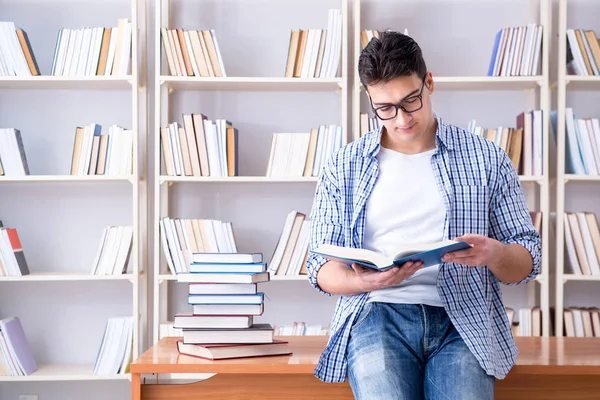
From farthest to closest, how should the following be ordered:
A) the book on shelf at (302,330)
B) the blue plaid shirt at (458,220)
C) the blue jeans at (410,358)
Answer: the book on shelf at (302,330) < the blue plaid shirt at (458,220) < the blue jeans at (410,358)

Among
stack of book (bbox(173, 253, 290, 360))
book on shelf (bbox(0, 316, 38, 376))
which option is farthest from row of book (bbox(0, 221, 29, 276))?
stack of book (bbox(173, 253, 290, 360))

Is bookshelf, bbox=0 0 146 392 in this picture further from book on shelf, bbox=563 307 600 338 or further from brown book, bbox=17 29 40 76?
book on shelf, bbox=563 307 600 338

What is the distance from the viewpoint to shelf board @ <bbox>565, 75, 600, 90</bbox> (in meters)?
2.89

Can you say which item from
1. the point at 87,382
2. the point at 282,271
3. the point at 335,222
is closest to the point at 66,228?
the point at 87,382

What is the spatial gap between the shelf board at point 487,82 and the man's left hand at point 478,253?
1503 millimetres

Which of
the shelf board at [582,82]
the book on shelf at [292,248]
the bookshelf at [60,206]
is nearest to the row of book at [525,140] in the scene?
the shelf board at [582,82]

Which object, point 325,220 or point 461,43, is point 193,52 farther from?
point 325,220

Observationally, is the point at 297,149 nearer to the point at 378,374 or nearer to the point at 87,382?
the point at 87,382

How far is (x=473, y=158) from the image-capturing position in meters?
1.67

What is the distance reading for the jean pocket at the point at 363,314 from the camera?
1.57 m

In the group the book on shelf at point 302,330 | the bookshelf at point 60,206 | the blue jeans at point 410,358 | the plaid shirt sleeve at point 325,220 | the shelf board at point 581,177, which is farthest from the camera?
the bookshelf at point 60,206

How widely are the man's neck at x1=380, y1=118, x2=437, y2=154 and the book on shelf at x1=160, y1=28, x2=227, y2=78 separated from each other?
1.38m

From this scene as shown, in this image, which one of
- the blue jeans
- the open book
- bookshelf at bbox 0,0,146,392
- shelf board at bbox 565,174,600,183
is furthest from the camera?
bookshelf at bbox 0,0,146,392

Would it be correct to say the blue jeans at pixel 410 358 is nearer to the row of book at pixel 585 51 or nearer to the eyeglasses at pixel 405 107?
the eyeglasses at pixel 405 107
